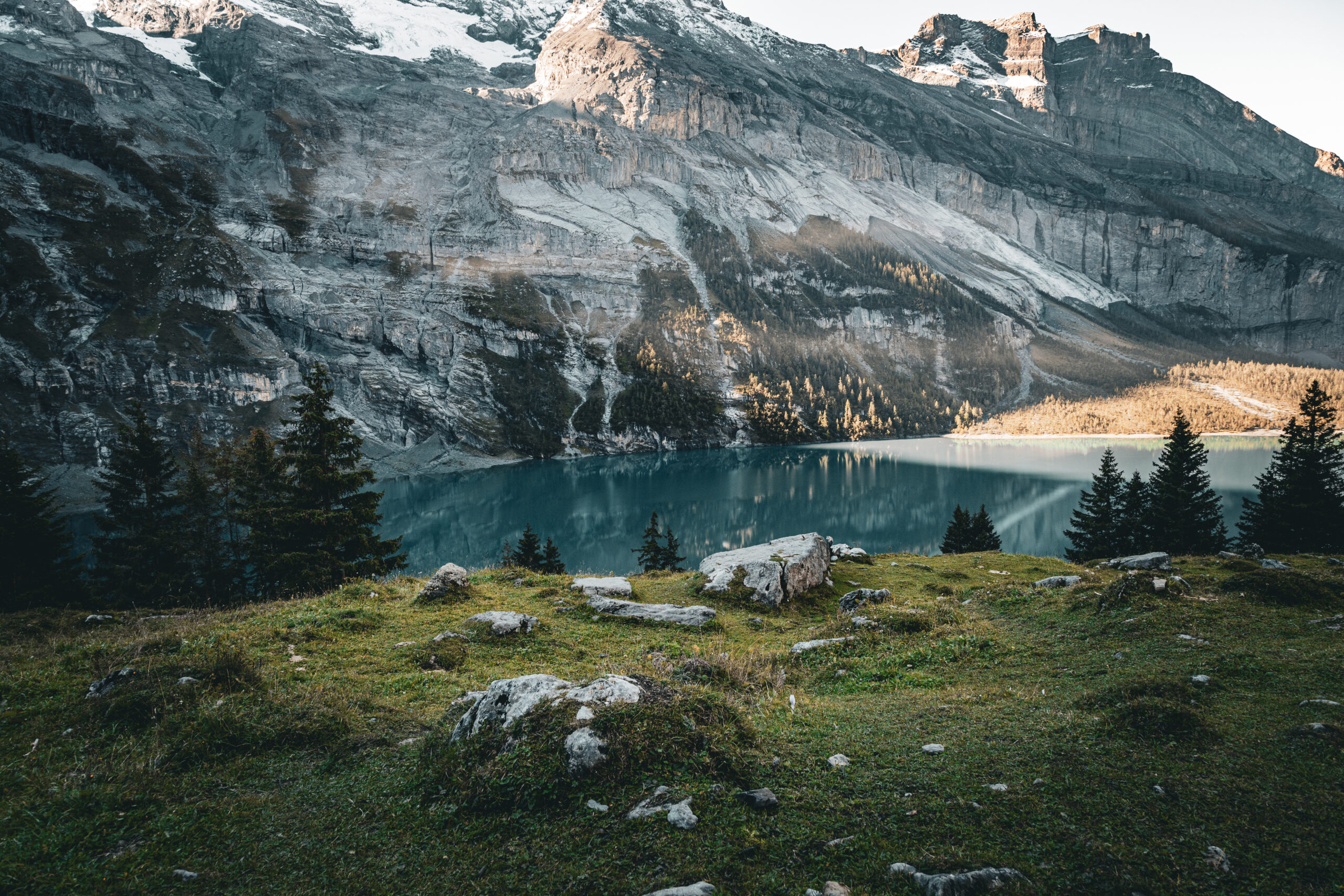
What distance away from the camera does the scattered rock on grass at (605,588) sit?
2012 centimetres

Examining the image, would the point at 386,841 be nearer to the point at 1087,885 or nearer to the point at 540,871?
the point at 540,871

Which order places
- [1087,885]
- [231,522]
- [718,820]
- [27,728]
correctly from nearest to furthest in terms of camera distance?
[1087,885] → [718,820] → [27,728] → [231,522]

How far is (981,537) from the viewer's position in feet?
160

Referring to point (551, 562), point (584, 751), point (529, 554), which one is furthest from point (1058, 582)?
point (529, 554)

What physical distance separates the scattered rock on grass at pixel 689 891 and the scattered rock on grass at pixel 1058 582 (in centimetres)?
1830

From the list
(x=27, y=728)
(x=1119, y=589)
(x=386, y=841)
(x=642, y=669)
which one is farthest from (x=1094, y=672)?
(x=27, y=728)

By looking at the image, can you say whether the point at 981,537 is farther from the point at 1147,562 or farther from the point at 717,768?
the point at 717,768

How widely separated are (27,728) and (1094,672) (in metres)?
17.5

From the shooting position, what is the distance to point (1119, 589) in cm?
1473

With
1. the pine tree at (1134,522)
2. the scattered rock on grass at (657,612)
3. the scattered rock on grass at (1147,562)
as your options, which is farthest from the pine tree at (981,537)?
the scattered rock on grass at (657,612)

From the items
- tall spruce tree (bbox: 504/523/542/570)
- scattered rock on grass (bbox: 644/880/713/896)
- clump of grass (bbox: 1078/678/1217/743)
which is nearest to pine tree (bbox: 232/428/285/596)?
tall spruce tree (bbox: 504/523/542/570)

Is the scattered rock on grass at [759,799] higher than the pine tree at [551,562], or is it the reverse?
the scattered rock on grass at [759,799]

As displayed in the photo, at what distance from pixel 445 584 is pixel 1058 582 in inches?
801

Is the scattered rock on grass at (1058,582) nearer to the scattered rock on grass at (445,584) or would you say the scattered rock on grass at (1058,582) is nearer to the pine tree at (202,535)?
the scattered rock on grass at (445,584)
